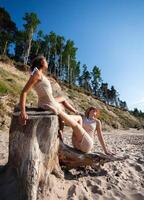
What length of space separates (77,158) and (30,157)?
154cm

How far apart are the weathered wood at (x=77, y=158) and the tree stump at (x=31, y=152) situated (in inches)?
27.4

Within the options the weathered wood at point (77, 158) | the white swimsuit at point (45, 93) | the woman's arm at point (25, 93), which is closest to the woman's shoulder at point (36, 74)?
the woman's arm at point (25, 93)

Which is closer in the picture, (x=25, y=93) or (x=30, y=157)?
(x=30, y=157)

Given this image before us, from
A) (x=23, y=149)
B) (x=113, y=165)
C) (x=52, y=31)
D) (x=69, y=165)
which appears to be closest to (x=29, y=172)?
(x=23, y=149)

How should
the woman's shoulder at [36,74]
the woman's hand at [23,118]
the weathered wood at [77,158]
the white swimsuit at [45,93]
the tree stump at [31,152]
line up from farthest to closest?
the weathered wood at [77,158] < the white swimsuit at [45,93] < the woman's shoulder at [36,74] < the woman's hand at [23,118] < the tree stump at [31,152]

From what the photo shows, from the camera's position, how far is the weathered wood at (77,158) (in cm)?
580

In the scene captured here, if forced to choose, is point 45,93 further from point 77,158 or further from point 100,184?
point 100,184

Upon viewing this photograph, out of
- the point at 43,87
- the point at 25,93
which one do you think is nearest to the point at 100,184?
the point at 43,87

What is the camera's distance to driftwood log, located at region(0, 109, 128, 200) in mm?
4578

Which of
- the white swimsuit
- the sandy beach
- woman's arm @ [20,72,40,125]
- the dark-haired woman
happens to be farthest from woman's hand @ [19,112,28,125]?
the sandy beach

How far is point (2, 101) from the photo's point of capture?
58.9 feet

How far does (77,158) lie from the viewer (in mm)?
5895

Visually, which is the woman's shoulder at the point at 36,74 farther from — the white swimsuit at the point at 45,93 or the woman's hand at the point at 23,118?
the woman's hand at the point at 23,118

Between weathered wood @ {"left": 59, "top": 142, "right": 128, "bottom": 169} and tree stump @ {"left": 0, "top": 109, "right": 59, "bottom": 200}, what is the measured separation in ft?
2.28
